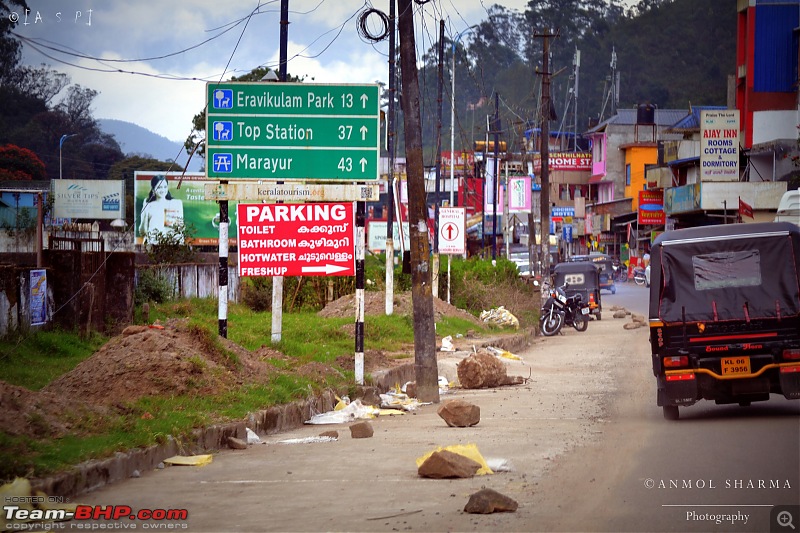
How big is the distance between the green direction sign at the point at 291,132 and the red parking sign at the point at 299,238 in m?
0.57

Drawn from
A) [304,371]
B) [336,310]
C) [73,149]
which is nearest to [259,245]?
[304,371]

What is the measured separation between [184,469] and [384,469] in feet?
6.47

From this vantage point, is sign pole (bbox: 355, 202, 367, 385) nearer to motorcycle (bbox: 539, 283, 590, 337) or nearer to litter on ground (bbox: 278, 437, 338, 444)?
litter on ground (bbox: 278, 437, 338, 444)

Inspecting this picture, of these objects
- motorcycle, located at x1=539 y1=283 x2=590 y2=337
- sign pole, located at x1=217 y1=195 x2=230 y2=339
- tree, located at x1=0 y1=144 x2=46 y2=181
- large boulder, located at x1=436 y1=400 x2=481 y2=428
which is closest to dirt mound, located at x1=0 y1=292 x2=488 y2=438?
sign pole, located at x1=217 y1=195 x2=230 y2=339

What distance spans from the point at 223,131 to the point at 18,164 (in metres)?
44.8

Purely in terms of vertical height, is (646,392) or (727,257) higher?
(727,257)

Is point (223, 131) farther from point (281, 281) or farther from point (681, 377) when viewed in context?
point (681, 377)

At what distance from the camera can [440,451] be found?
28.2 feet

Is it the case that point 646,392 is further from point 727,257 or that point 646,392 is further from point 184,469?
point 184,469

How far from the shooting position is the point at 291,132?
16.6m

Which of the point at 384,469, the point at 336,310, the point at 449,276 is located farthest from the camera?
the point at 449,276

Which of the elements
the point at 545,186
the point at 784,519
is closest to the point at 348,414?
the point at 784,519

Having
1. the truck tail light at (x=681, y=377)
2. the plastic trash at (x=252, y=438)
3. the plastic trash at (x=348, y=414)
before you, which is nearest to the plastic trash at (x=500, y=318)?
the plastic trash at (x=348, y=414)

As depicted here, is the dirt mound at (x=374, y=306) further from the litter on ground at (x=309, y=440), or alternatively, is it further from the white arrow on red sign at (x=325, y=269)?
the litter on ground at (x=309, y=440)
